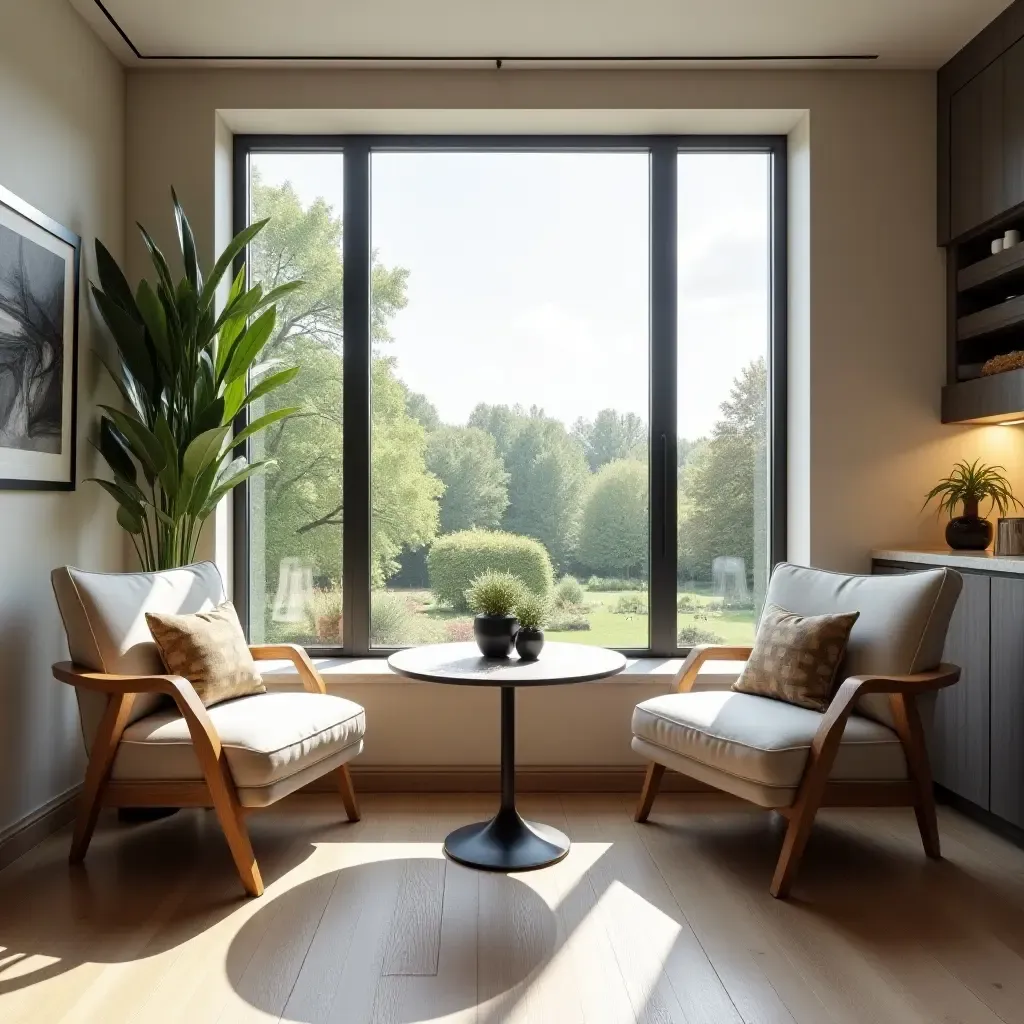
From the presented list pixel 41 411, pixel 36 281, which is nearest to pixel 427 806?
pixel 41 411

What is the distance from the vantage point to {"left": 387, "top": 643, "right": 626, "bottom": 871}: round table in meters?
2.56

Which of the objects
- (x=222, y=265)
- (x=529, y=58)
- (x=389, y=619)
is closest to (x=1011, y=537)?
(x=389, y=619)

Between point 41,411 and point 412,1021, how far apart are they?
2171mm

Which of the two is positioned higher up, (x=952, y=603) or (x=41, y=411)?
(x=41, y=411)

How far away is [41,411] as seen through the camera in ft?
9.30

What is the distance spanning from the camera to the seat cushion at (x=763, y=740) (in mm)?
2436

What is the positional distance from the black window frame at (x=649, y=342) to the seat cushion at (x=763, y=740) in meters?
0.93

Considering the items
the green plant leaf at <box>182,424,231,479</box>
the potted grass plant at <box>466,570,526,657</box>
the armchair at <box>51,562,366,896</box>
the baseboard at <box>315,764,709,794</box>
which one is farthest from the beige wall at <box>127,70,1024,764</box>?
the armchair at <box>51,562,366,896</box>

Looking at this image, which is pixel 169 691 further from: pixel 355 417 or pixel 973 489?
pixel 973 489

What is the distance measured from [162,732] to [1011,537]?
284cm

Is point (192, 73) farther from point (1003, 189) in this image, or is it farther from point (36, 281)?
point (1003, 189)

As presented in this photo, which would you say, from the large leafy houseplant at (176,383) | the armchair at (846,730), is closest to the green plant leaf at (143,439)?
the large leafy houseplant at (176,383)

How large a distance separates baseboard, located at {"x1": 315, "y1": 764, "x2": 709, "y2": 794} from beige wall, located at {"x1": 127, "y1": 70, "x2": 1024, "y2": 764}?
1162mm

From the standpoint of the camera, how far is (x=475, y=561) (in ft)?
12.2
